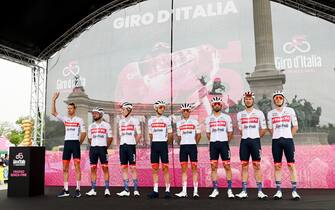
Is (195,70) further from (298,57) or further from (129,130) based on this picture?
(129,130)

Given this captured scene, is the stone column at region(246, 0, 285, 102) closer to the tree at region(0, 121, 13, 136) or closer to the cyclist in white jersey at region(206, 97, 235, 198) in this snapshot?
the cyclist in white jersey at region(206, 97, 235, 198)

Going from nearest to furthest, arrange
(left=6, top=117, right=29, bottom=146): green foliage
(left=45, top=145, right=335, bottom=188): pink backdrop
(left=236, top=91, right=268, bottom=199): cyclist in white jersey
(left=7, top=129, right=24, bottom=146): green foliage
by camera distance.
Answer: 1. (left=236, top=91, right=268, bottom=199): cyclist in white jersey
2. (left=45, top=145, right=335, bottom=188): pink backdrop
3. (left=6, top=117, right=29, bottom=146): green foliage
4. (left=7, top=129, right=24, bottom=146): green foliage

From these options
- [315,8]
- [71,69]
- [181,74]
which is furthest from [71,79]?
[315,8]

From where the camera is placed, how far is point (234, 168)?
5.82 m

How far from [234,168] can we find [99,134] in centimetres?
240

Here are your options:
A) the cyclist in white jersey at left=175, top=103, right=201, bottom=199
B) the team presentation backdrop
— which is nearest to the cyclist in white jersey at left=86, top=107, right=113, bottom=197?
the cyclist in white jersey at left=175, top=103, right=201, bottom=199

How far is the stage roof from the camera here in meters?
5.46

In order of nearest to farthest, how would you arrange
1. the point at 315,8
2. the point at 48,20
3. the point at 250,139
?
the point at 250,139, the point at 315,8, the point at 48,20

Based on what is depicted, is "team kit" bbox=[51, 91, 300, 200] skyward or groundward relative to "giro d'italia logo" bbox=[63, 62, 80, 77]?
groundward

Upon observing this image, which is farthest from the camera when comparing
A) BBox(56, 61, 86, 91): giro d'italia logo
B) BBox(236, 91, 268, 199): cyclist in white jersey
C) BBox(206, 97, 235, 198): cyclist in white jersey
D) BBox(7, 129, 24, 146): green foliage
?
BBox(7, 129, 24, 146): green foliage

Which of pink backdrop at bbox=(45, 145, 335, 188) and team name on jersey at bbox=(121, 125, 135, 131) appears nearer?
team name on jersey at bbox=(121, 125, 135, 131)

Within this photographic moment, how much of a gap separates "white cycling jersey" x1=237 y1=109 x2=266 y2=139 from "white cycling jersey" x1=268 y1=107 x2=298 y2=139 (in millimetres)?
180

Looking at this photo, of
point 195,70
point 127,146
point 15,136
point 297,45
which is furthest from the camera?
point 15,136

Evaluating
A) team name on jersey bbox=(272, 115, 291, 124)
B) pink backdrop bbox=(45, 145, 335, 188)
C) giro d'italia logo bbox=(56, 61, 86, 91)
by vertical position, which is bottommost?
pink backdrop bbox=(45, 145, 335, 188)
